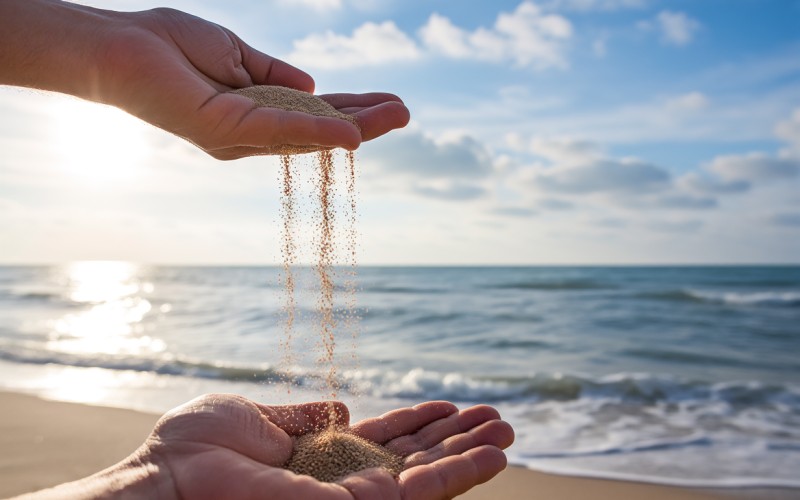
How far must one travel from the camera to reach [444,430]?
93.7 inches

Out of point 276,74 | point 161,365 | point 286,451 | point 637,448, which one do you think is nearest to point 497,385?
point 637,448

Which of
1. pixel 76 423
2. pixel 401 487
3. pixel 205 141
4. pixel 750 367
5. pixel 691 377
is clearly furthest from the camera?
pixel 750 367

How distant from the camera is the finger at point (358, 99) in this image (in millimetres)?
2604

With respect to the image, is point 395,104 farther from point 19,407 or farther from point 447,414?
point 19,407

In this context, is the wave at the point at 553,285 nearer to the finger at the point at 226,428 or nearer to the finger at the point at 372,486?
Answer: the finger at the point at 226,428

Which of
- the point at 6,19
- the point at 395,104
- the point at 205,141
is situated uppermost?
the point at 6,19

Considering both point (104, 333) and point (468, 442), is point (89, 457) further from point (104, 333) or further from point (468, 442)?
point (104, 333)

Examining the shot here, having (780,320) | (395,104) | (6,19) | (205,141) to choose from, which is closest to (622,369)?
(395,104)

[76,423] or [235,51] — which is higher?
[235,51]

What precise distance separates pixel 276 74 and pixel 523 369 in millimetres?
4431

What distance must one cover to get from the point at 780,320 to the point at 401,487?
1183 cm

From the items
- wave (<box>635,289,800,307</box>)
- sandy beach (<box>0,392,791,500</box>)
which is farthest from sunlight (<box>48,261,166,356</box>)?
wave (<box>635,289,800,307</box>)

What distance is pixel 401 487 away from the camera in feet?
6.22

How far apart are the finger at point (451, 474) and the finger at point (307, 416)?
588 mm
